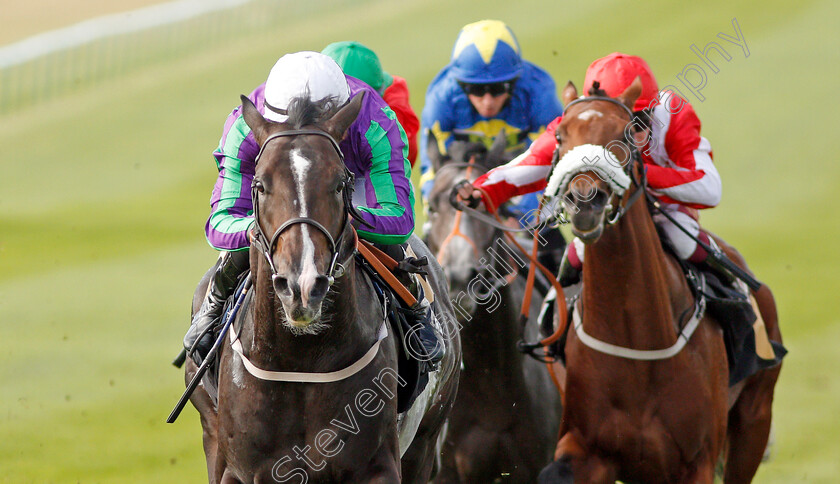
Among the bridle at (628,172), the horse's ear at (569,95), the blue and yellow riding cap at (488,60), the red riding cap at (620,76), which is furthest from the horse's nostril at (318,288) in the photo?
the blue and yellow riding cap at (488,60)

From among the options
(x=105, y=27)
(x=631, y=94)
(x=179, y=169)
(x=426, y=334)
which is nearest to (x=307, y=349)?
(x=426, y=334)

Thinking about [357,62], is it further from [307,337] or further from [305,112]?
[307,337]

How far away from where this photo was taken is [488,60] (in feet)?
22.4

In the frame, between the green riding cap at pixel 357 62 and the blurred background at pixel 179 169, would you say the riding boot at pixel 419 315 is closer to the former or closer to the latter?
the green riding cap at pixel 357 62

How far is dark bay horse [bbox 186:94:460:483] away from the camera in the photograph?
3387 mm

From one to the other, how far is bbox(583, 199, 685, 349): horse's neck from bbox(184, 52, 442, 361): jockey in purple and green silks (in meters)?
0.89

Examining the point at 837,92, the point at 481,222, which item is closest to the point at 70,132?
the point at 837,92

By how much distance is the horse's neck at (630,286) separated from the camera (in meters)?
4.76

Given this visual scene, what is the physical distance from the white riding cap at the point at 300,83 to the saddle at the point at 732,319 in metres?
1.92

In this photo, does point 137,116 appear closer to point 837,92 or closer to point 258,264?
point 837,92

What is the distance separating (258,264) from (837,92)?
14932mm

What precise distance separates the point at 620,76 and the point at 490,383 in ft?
5.62

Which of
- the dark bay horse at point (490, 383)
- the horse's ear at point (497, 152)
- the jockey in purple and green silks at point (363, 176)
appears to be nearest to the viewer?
the jockey in purple and green silks at point (363, 176)

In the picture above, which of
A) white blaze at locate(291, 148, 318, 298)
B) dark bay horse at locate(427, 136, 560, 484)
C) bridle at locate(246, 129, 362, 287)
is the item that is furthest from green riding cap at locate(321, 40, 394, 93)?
white blaze at locate(291, 148, 318, 298)
